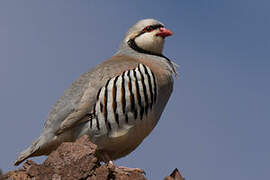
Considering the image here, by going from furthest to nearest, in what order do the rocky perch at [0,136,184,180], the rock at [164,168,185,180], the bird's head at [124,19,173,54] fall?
the bird's head at [124,19,173,54], the rock at [164,168,185,180], the rocky perch at [0,136,184,180]

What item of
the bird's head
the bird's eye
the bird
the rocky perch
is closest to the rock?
the rocky perch

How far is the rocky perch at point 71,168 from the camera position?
616 centimetres

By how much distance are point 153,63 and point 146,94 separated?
3.01ft

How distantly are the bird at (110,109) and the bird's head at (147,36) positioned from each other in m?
0.71

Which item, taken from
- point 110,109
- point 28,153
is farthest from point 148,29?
point 28,153

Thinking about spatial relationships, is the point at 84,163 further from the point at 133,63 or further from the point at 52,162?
the point at 133,63

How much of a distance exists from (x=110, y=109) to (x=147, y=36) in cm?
222

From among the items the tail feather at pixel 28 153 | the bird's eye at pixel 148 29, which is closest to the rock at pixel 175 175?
the tail feather at pixel 28 153

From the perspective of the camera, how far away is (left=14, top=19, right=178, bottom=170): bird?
7.89 m

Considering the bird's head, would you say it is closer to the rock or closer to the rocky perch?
the rock

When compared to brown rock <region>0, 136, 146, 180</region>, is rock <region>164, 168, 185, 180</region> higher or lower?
lower

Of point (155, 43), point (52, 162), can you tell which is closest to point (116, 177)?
point (52, 162)

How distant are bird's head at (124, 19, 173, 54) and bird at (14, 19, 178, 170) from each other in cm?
71

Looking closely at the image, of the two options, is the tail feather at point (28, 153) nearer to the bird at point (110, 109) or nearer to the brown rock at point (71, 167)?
the bird at point (110, 109)
